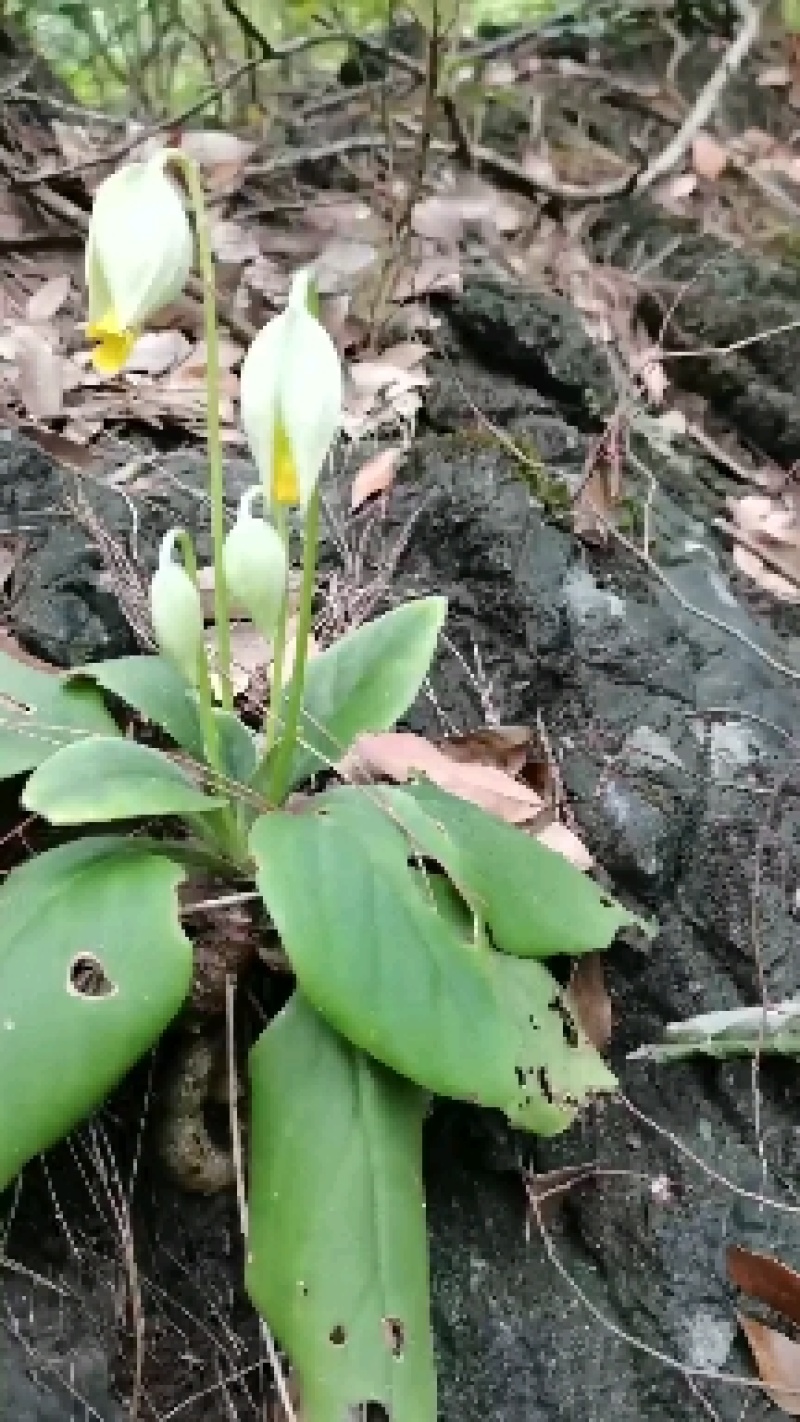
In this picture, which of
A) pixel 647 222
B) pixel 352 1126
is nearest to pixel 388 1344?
pixel 352 1126

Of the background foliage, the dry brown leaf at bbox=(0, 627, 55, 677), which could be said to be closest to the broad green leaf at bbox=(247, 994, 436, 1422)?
the dry brown leaf at bbox=(0, 627, 55, 677)

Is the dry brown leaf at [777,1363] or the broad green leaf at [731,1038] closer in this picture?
the dry brown leaf at [777,1363]

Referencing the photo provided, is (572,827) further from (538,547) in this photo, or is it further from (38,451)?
(38,451)

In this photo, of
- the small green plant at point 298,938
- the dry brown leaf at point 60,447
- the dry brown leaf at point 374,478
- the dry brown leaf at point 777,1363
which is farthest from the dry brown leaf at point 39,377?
the dry brown leaf at point 777,1363

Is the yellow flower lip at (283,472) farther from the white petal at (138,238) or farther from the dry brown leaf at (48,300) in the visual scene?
the dry brown leaf at (48,300)

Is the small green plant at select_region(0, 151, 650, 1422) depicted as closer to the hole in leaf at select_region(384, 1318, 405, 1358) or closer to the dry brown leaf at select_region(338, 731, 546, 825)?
the hole in leaf at select_region(384, 1318, 405, 1358)

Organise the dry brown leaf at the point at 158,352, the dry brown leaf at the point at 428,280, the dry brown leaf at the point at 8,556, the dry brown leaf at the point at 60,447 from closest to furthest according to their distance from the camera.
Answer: the dry brown leaf at the point at 8,556 < the dry brown leaf at the point at 60,447 < the dry brown leaf at the point at 158,352 < the dry brown leaf at the point at 428,280

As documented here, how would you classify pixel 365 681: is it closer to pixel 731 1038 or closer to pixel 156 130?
pixel 731 1038
